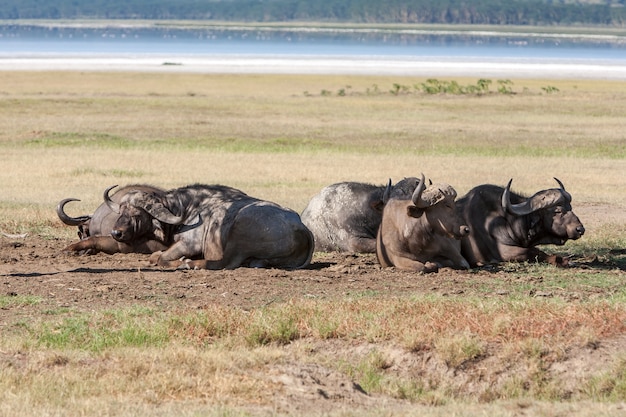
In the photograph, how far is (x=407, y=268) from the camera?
13.1 m

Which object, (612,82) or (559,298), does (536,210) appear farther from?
(612,82)

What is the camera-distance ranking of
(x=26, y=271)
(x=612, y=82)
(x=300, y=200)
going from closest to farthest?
(x=26, y=271) < (x=300, y=200) < (x=612, y=82)

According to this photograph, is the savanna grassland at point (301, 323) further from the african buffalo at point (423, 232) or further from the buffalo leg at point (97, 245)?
the african buffalo at point (423, 232)

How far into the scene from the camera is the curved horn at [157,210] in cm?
1351

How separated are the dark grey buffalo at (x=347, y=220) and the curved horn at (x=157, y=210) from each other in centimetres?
234

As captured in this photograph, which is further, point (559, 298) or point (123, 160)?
point (123, 160)

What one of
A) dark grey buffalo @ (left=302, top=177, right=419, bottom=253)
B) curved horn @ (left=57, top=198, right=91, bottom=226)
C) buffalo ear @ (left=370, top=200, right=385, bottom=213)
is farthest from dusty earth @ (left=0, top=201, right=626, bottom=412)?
buffalo ear @ (left=370, top=200, right=385, bottom=213)

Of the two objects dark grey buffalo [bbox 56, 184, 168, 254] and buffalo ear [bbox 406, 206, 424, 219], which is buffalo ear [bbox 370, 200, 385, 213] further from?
dark grey buffalo [bbox 56, 184, 168, 254]

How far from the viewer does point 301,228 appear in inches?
530

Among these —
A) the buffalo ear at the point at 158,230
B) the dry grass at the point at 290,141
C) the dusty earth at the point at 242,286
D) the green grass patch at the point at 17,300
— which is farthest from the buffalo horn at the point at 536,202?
the dry grass at the point at 290,141

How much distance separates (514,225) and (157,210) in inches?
160

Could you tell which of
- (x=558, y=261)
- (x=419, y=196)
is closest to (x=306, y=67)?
(x=558, y=261)

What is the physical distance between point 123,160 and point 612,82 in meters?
47.2

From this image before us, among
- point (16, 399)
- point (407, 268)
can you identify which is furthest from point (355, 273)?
point (16, 399)
